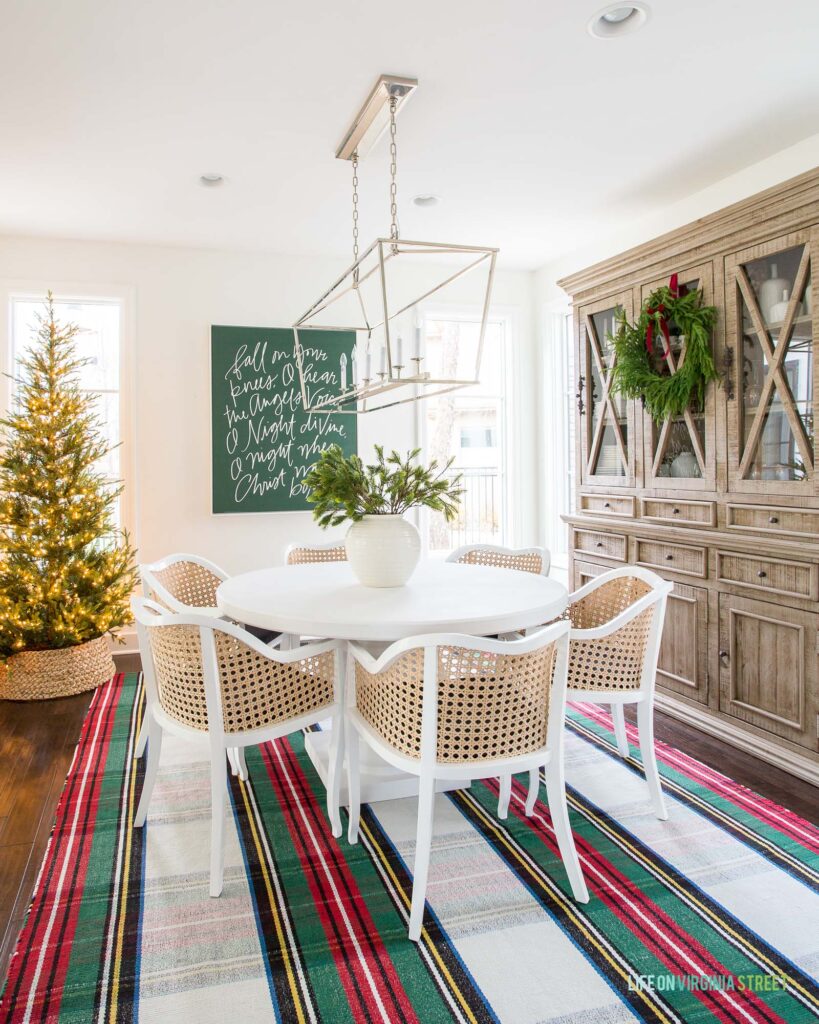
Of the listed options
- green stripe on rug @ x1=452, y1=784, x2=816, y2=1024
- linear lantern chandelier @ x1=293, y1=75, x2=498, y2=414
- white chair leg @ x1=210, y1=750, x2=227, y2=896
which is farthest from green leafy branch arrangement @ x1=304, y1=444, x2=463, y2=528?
green stripe on rug @ x1=452, y1=784, x2=816, y2=1024

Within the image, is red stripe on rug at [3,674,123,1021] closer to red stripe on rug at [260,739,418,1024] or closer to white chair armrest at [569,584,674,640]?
red stripe on rug at [260,739,418,1024]

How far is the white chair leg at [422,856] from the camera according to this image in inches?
72.1

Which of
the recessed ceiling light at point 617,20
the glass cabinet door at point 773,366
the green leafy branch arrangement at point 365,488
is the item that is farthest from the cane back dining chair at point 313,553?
the recessed ceiling light at point 617,20

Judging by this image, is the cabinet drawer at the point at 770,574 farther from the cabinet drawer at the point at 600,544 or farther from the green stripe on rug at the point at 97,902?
the green stripe on rug at the point at 97,902

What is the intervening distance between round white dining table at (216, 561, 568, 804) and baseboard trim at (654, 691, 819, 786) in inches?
42.5

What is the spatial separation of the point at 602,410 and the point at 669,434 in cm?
52

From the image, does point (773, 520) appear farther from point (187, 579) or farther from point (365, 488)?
point (187, 579)

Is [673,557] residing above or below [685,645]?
above

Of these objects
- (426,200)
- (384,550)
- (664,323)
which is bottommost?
(384,550)

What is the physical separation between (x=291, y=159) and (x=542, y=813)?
9.40 feet

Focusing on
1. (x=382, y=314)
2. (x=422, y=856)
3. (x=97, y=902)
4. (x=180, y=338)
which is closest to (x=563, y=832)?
(x=422, y=856)

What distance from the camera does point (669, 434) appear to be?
3.43 meters

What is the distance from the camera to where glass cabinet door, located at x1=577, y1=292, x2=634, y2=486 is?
3.73 metres

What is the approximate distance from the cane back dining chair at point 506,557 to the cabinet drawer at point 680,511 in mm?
547
